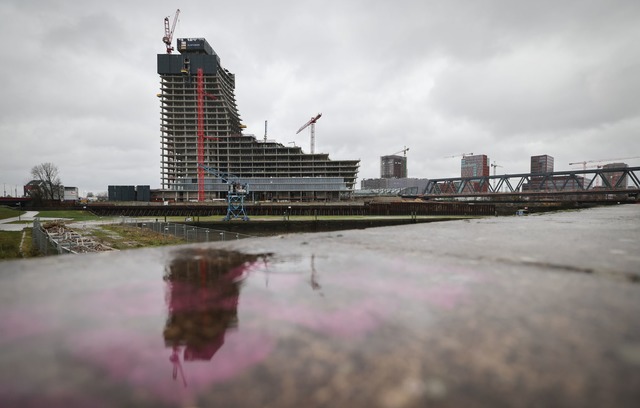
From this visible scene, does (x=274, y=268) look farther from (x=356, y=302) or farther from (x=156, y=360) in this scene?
(x=156, y=360)

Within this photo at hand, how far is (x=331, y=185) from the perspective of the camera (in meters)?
98.0

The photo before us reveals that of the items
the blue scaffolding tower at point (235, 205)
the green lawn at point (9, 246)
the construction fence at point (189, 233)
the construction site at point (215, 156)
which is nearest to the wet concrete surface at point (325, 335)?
the green lawn at point (9, 246)

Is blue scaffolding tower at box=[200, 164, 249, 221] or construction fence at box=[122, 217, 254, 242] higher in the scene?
blue scaffolding tower at box=[200, 164, 249, 221]

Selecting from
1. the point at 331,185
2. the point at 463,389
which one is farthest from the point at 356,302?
the point at 331,185

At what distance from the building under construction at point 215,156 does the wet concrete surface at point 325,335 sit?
96004mm

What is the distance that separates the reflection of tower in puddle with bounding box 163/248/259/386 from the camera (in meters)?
1.31

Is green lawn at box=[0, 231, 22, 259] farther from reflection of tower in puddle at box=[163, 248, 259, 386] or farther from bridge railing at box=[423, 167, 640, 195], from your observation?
bridge railing at box=[423, 167, 640, 195]

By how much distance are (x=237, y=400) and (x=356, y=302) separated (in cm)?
96

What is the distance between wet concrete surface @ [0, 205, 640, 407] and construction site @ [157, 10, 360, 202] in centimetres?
9593

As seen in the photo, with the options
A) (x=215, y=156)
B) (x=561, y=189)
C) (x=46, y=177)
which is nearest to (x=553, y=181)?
(x=561, y=189)

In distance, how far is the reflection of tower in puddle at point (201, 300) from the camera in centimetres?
131

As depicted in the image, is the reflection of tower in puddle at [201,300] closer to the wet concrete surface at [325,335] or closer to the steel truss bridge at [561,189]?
the wet concrete surface at [325,335]

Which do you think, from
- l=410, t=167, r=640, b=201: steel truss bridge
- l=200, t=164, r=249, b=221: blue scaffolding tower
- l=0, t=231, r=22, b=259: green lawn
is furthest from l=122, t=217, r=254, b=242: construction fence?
l=410, t=167, r=640, b=201: steel truss bridge

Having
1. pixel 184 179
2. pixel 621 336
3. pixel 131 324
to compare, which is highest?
pixel 184 179
